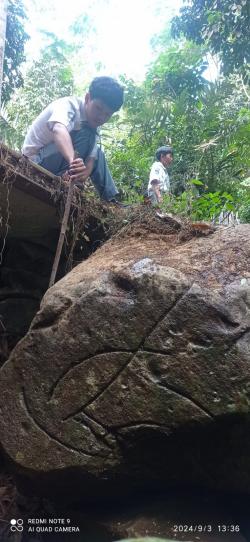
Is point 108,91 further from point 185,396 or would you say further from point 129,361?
point 185,396

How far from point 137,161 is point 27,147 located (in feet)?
10.3

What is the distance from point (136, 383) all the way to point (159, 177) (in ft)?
12.4

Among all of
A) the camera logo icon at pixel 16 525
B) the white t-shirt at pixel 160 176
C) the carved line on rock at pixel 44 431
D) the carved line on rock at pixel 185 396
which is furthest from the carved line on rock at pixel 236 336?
the white t-shirt at pixel 160 176

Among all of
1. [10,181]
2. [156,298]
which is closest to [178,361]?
[156,298]

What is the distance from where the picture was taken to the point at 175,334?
3.04m

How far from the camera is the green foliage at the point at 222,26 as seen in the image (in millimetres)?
7418

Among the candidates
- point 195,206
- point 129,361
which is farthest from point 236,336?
point 195,206

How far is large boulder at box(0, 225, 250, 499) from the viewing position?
2988mm

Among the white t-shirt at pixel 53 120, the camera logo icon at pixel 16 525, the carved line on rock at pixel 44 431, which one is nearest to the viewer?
the carved line on rock at pixel 44 431

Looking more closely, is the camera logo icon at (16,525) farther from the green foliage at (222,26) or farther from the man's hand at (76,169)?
the green foliage at (222,26)

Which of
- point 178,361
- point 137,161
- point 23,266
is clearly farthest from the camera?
point 137,161

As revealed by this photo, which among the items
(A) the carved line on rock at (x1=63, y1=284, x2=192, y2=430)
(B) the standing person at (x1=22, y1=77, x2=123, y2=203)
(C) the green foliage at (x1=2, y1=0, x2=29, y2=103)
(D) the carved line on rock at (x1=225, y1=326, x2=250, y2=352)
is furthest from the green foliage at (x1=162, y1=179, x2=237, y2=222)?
(C) the green foliage at (x1=2, y1=0, x2=29, y2=103)

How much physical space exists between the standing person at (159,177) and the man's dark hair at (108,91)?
1.44 meters

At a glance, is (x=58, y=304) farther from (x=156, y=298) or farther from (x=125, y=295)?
(x=156, y=298)
